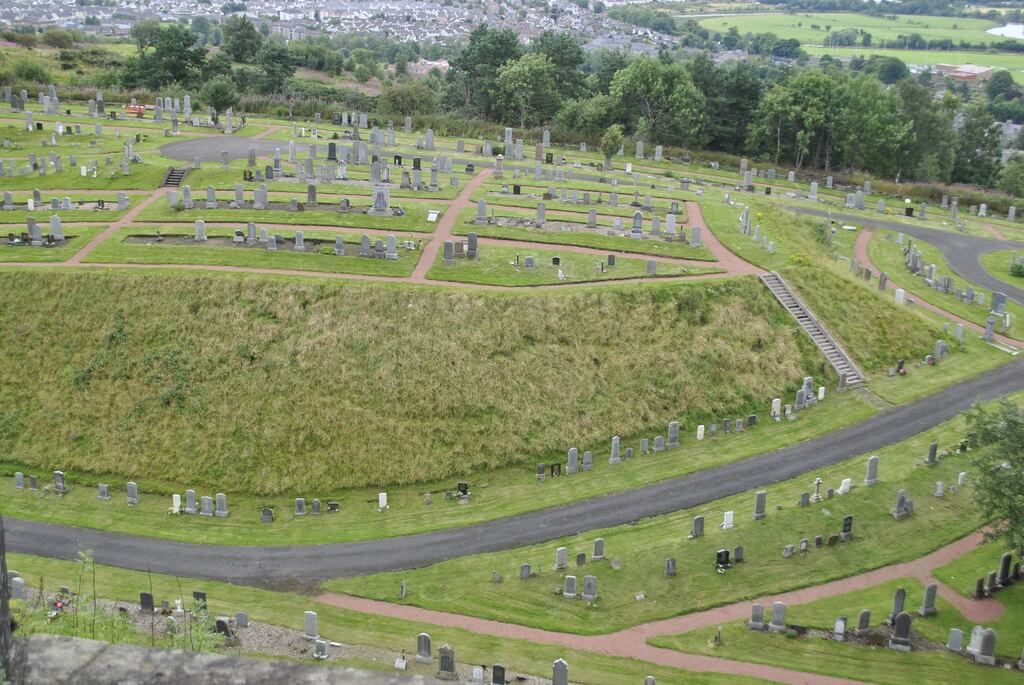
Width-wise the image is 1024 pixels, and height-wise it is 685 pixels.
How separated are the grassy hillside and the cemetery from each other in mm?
136

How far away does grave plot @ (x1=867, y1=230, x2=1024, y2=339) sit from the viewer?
54.4m

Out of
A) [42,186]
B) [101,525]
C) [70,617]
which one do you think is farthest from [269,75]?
[70,617]

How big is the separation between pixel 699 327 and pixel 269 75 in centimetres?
6582

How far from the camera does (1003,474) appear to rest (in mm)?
30359

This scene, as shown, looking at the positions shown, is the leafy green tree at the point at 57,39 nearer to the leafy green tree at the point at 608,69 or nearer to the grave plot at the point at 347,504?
the leafy green tree at the point at 608,69

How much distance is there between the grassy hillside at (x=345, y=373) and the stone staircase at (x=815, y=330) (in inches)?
37.4

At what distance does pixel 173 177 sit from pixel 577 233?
24.9 metres

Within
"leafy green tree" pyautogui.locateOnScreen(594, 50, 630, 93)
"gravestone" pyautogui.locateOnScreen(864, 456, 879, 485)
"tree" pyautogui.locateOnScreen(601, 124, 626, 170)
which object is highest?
"leafy green tree" pyautogui.locateOnScreen(594, 50, 630, 93)

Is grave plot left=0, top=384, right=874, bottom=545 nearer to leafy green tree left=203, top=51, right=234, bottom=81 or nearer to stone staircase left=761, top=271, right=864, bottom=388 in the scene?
stone staircase left=761, top=271, right=864, bottom=388

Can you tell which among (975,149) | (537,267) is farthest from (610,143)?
(975,149)

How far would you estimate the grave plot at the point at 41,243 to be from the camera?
157 feet

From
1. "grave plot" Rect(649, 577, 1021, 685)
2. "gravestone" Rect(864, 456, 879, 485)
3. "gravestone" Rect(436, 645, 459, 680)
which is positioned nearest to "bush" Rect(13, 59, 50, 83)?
Answer: "gravestone" Rect(436, 645, 459, 680)

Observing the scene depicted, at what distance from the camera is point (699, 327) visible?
153ft

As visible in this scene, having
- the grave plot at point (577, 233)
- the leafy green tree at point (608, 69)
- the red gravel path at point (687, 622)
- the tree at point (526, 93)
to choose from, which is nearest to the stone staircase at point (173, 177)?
the grave plot at point (577, 233)
